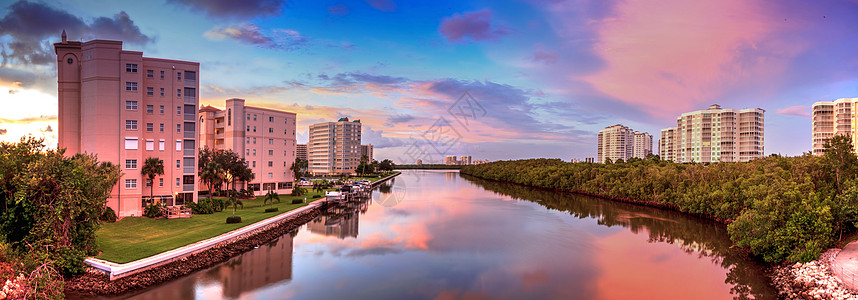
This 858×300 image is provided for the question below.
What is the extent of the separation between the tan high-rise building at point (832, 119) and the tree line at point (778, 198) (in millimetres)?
63799

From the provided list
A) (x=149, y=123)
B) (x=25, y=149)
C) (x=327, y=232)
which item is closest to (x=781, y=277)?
(x=327, y=232)

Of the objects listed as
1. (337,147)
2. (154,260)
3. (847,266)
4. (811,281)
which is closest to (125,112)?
(154,260)

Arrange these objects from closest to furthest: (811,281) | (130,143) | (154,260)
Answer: (811,281) → (154,260) → (130,143)

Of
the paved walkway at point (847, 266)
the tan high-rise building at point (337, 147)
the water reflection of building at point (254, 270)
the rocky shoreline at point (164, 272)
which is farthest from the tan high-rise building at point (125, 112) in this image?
the tan high-rise building at point (337, 147)

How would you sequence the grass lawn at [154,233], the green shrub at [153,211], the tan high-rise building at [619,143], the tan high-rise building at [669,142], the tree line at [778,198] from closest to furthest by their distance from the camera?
the grass lawn at [154,233] → the tree line at [778,198] → the green shrub at [153,211] → the tan high-rise building at [669,142] → the tan high-rise building at [619,143]

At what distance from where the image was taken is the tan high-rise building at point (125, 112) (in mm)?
32688

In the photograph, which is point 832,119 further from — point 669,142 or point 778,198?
point 778,198

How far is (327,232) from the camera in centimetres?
3753

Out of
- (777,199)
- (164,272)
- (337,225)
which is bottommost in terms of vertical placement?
(337,225)

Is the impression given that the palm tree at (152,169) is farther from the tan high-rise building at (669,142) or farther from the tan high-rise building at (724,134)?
the tan high-rise building at (669,142)

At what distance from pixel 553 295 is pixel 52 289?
22.9m

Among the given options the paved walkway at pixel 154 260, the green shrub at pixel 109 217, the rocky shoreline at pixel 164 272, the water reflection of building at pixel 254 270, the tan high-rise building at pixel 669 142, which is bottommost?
the water reflection of building at pixel 254 270

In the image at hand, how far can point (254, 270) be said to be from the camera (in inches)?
944

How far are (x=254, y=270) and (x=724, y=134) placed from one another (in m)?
130
